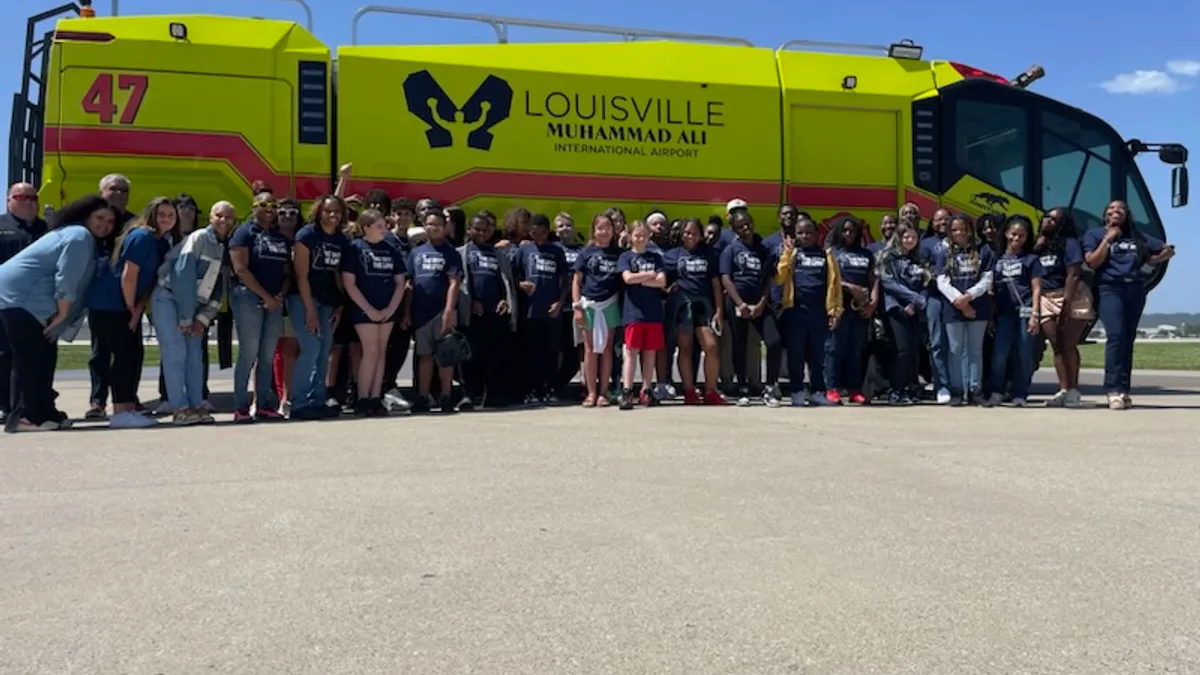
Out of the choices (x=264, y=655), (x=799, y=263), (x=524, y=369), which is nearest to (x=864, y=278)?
(x=799, y=263)

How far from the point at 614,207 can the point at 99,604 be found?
656cm

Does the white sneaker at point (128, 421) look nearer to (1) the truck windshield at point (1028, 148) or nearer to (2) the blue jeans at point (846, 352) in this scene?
(2) the blue jeans at point (846, 352)

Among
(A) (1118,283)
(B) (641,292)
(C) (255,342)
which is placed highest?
(A) (1118,283)

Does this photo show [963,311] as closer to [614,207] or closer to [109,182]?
[614,207]

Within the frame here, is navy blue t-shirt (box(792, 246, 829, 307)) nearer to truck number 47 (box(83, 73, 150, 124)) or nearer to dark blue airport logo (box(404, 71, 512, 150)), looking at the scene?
dark blue airport logo (box(404, 71, 512, 150))

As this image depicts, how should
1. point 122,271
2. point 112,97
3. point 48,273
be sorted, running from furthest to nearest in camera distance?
1. point 112,97
2. point 122,271
3. point 48,273

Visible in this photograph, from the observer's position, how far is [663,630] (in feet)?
8.21

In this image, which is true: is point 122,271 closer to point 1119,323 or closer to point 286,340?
point 286,340

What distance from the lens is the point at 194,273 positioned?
656 centimetres

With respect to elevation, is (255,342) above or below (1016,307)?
below

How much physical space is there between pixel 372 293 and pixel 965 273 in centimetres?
518

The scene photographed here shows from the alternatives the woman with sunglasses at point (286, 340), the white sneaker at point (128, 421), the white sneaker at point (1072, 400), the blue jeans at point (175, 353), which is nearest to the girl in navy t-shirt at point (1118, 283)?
the white sneaker at point (1072, 400)

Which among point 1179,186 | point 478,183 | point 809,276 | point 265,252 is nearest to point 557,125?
point 478,183

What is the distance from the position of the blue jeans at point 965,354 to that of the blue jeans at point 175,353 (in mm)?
6371
